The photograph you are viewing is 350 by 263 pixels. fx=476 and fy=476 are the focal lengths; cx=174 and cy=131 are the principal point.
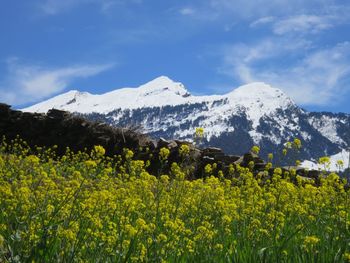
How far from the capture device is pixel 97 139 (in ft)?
62.1

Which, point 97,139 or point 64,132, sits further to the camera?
point 64,132

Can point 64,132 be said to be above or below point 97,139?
above

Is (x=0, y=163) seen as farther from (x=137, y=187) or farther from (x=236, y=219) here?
(x=236, y=219)

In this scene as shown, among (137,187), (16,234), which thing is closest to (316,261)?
(16,234)

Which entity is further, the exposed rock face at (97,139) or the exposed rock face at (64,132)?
the exposed rock face at (64,132)

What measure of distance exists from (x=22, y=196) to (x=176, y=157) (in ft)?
37.5

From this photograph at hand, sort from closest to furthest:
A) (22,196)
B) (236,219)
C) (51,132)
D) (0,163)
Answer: (22,196) → (236,219) → (0,163) → (51,132)

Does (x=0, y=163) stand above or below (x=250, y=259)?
above

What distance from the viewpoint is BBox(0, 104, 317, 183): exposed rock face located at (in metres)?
17.1

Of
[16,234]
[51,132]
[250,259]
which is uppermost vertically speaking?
[51,132]

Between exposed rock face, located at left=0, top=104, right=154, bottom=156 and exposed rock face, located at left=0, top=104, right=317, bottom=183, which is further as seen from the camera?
exposed rock face, located at left=0, top=104, right=154, bottom=156

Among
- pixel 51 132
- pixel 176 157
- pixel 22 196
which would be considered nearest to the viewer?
pixel 22 196

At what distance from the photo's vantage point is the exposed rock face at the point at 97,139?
1708 cm

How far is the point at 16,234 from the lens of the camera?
4016mm
